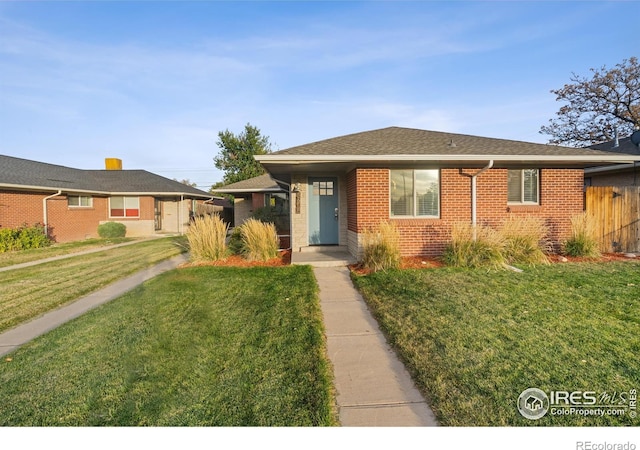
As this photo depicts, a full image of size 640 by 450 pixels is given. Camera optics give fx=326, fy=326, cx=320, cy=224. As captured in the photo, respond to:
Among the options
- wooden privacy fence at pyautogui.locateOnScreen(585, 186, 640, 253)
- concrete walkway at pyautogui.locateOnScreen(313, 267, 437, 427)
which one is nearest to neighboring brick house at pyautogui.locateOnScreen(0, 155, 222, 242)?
concrete walkway at pyautogui.locateOnScreen(313, 267, 437, 427)

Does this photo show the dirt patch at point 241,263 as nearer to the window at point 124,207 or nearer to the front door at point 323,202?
the front door at point 323,202

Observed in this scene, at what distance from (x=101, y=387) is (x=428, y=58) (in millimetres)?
12478

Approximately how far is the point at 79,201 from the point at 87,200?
2.29 ft

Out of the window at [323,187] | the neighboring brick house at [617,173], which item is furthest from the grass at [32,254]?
the neighboring brick house at [617,173]

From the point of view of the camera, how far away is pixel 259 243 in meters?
8.94

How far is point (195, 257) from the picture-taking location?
29.6 ft

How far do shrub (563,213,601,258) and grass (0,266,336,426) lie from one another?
24.0 feet

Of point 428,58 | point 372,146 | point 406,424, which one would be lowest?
point 406,424

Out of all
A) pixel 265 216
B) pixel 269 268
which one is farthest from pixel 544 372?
pixel 265 216

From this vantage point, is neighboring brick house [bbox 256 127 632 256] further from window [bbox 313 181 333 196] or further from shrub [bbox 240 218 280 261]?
shrub [bbox 240 218 280 261]

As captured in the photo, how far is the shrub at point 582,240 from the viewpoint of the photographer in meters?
8.28

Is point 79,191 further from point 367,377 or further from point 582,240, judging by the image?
point 582,240

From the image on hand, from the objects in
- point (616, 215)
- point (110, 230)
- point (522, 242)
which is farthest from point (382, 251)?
point (110, 230)

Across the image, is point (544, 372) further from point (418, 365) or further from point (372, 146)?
point (372, 146)
